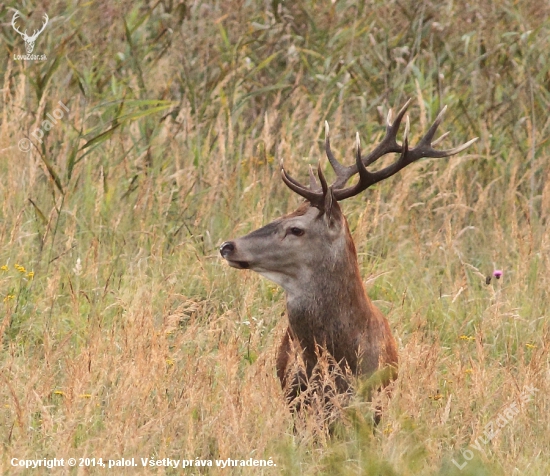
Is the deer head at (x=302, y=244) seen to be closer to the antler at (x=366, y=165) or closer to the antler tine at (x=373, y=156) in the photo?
the antler at (x=366, y=165)

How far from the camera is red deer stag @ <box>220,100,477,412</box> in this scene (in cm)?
481

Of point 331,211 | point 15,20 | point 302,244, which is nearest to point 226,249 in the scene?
point 302,244

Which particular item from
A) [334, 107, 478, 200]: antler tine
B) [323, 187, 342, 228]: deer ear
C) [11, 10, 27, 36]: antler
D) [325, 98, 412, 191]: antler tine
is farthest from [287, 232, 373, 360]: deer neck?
[11, 10, 27, 36]: antler

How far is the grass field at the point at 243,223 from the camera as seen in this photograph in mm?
4230

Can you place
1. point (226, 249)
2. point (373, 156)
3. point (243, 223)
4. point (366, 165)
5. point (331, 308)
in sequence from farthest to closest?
point (243, 223)
point (373, 156)
point (366, 165)
point (226, 249)
point (331, 308)

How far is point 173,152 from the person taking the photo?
7.01m

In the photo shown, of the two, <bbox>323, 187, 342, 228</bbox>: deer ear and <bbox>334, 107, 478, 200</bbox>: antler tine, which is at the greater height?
<bbox>334, 107, 478, 200</bbox>: antler tine

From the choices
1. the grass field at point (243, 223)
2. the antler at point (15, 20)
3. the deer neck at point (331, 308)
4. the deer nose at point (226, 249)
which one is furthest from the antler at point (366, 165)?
the antler at point (15, 20)

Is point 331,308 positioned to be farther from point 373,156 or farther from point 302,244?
point 373,156

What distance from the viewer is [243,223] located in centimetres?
629

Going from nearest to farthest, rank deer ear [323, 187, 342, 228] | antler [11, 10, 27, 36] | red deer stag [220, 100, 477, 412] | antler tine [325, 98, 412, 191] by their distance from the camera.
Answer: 1. red deer stag [220, 100, 477, 412]
2. deer ear [323, 187, 342, 228]
3. antler tine [325, 98, 412, 191]
4. antler [11, 10, 27, 36]

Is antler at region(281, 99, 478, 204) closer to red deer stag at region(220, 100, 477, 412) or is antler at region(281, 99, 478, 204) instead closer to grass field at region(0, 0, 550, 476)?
red deer stag at region(220, 100, 477, 412)

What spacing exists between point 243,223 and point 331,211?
55.3 inches

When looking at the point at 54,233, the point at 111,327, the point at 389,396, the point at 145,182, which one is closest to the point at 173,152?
the point at 145,182
